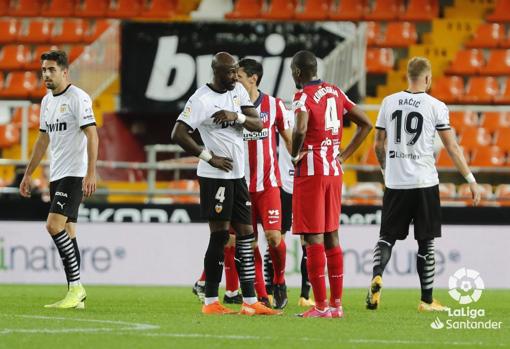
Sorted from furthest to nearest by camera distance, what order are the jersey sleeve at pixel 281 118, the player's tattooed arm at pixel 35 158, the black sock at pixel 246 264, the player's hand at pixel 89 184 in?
the jersey sleeve at pixel 281 118 → the player's tattooed arm at pixel 35 158 → the player's hand at pixel 89 184 → the black sock at pixel 246 264

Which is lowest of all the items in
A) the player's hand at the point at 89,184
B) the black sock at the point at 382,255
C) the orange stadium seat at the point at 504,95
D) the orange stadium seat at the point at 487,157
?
the black sock at the point at 382,255

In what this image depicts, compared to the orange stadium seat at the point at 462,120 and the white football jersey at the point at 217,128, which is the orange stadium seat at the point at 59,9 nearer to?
the orange stadium seat at the point at 462,120

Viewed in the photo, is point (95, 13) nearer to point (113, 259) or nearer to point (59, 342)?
point (113, 259)

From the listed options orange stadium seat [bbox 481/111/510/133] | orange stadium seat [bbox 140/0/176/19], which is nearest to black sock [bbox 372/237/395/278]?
orange stadium seat [bbox 481/111/510/133]

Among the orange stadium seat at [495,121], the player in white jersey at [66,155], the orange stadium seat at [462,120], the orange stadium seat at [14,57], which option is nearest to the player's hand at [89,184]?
the player in white jersey at [66,155]

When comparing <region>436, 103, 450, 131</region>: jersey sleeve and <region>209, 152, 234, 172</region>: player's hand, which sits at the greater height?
<region>436, 103, 450, 131</region>: jersey sleeve

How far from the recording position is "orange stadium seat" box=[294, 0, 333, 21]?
25078mm

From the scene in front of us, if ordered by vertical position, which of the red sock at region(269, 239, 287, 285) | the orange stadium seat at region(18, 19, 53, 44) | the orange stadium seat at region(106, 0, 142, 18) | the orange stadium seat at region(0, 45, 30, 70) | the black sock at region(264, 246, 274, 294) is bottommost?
the black sock at region(264, 246, 274, 294)

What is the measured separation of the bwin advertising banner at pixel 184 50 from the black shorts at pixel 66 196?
8.49m

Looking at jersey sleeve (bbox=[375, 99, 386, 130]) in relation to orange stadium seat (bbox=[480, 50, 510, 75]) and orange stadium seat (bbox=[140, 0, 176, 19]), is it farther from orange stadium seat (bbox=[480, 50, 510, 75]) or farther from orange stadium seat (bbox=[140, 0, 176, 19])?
orange stadium seat (bbox=[140, 0, 176, 19])

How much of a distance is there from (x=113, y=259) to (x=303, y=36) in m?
5.28

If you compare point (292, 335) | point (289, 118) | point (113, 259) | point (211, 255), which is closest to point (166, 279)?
point (113, 259)

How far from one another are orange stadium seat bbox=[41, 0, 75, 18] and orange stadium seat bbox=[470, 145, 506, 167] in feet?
33.1

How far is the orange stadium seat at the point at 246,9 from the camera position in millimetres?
25141
